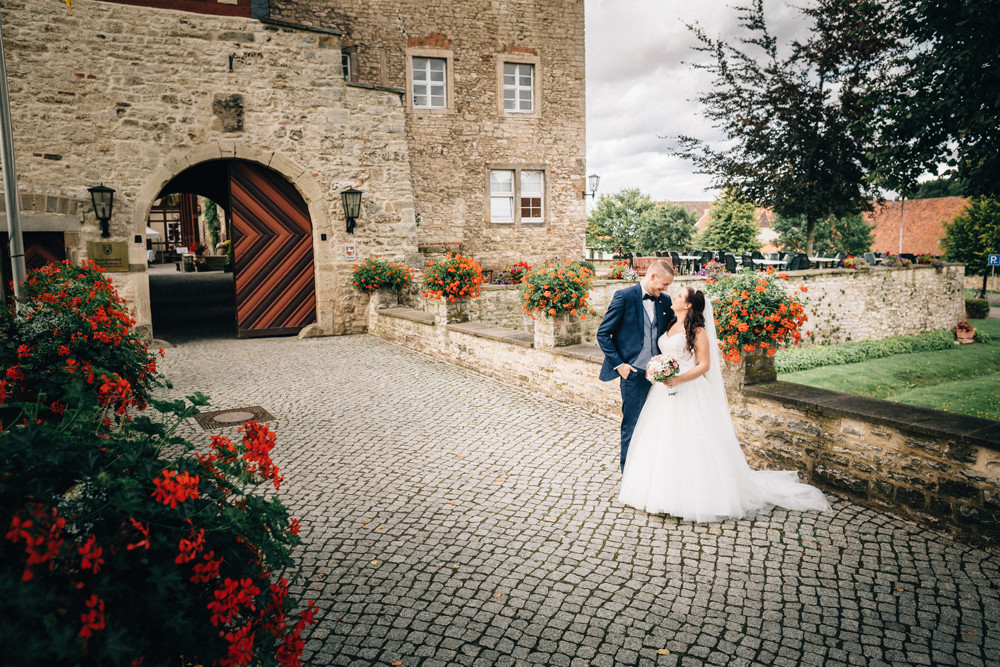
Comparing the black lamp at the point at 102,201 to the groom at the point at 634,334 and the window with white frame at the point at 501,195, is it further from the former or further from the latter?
the window with white frame at the point at 501,195

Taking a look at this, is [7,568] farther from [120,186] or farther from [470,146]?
[470,146]

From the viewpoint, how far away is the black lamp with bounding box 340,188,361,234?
11789 millimetres

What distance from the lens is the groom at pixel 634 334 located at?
448 centimetres

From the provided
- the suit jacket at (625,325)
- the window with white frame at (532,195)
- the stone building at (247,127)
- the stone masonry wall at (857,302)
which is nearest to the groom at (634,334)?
A: the suit jacket at (625,325)

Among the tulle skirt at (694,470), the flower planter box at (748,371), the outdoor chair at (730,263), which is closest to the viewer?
the tulle skirt at (694,470)

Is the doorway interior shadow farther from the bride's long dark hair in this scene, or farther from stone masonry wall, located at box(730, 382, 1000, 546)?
stone masonry wall, located at box(730, 382, 1000, 546)

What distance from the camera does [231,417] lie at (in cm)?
648

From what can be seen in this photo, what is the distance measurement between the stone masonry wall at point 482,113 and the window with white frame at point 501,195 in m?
0.27

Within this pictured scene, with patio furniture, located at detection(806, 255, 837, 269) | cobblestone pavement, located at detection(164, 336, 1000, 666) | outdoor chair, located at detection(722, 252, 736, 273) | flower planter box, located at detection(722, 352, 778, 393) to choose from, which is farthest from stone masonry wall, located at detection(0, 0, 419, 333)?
patio furniture, located at detection(806, 255, 837, 269)

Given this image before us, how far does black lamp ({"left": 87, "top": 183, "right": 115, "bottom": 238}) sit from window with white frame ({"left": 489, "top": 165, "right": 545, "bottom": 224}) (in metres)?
9.59

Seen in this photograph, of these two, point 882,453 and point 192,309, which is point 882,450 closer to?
point 882,453

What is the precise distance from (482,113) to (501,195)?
227 cm

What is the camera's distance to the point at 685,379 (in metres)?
4.10

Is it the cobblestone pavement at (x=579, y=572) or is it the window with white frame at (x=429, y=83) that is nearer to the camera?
the cobblestone pavement at (x=579, y=572)
